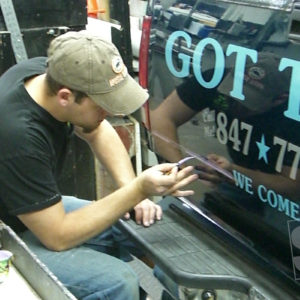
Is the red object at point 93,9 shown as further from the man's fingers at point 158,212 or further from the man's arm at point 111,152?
the man's fingers at point 158,212

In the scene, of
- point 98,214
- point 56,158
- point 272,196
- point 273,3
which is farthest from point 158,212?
point 273,3

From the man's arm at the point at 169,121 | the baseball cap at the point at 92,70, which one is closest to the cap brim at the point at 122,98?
the baseball cap at the point at 92,70

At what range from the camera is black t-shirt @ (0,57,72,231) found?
203 cm

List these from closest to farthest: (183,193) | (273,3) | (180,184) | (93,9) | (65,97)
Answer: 1. (273,3)
2. (65,97)
3. (180,184)
4. (183,193)
5. (93,9)

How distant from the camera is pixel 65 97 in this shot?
2.09m

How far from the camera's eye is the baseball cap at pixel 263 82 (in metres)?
1.90

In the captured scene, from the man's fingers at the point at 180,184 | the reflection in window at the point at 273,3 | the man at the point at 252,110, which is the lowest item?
the man's fingers at the point at 180,184

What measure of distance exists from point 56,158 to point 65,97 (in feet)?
1.03

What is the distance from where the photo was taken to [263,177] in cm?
201

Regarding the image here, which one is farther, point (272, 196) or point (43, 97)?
point (43, 97)

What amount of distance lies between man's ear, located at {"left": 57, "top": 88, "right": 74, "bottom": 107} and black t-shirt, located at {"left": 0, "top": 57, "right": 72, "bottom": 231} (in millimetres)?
82

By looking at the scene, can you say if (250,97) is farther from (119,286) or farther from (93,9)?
(93,9)

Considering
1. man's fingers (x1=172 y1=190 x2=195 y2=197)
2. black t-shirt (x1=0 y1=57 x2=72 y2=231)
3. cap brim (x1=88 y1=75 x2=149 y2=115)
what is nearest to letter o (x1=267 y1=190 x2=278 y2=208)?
man's fingers (x1=172 y1=190 x2=195 y2=197)

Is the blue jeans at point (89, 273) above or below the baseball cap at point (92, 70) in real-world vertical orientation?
below
